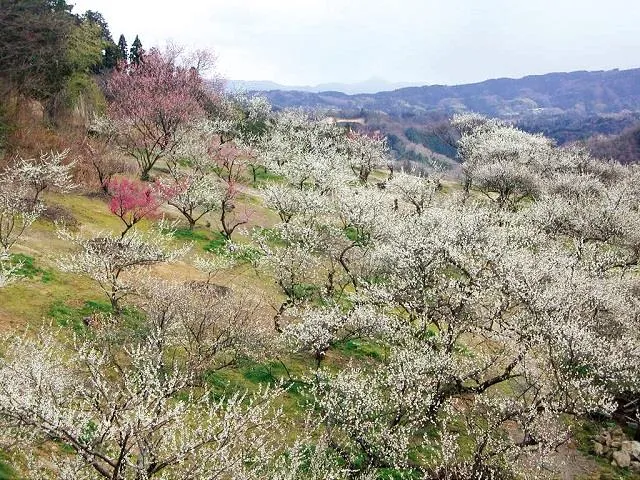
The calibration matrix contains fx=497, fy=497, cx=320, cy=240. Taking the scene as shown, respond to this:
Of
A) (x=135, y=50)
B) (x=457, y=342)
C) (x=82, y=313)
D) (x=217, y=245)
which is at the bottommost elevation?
(x=457, y=342)

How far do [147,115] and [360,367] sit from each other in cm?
3874

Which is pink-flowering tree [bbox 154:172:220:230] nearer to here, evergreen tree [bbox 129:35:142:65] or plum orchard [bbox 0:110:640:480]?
plum orchard [bbox 0:110:640:480]

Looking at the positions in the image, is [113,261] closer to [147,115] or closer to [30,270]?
[30,270]

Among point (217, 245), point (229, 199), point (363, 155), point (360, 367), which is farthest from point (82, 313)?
point (363, 155)

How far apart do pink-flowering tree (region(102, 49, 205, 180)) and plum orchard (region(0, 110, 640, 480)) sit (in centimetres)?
1770

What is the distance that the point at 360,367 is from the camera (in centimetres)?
2447

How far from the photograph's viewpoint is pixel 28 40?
41406 millimetres

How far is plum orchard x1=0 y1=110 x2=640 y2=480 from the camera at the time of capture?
11.6 meters

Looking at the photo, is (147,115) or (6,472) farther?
(147,115)

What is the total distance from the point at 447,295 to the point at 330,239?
12.4 m

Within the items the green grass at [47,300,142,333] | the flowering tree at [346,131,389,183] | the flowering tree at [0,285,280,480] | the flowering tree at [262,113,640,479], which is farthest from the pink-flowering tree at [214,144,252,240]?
the flowering tree at [0,285,280,480]

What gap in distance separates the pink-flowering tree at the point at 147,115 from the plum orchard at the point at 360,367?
1770 cm

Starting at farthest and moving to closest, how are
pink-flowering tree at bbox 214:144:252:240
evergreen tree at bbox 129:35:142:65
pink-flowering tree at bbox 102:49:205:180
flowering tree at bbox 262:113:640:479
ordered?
evergreen tree at bbox 129:35:142:65 < pink-flowering tree at bbox 102:49:205:180 < pink-flowering tree at bbox 214:144:252:240 < flowering tree at bbox 262:113:640:479

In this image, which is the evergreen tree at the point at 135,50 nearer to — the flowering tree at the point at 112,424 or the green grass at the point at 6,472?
the flowering tree at the point at 112,424
